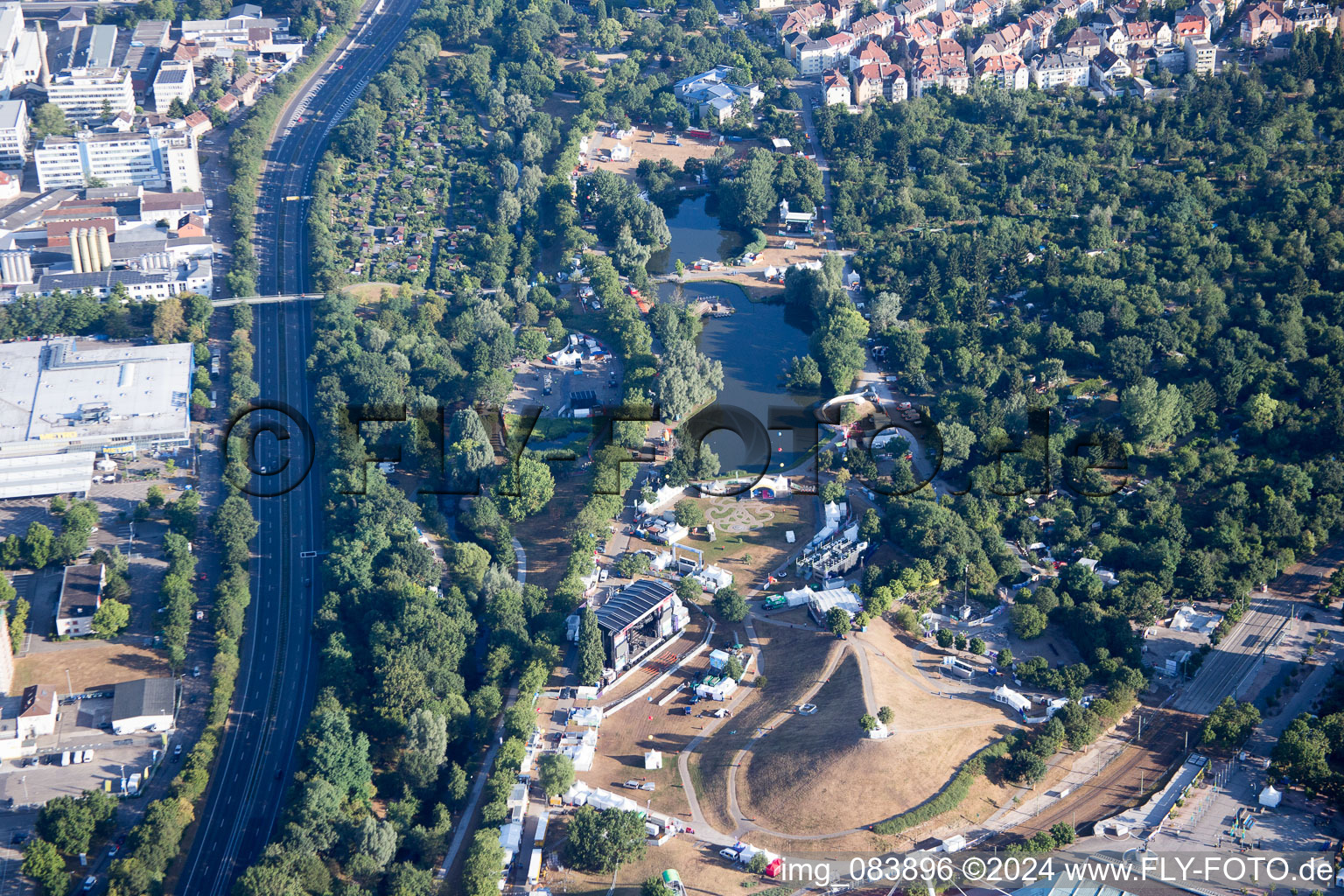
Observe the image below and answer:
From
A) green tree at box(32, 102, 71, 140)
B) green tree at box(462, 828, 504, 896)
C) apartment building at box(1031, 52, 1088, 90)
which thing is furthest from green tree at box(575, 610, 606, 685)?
apartment building at box(1031, 52, 1088, 90)

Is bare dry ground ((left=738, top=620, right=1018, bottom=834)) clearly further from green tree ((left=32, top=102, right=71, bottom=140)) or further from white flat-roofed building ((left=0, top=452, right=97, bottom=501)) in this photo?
green tree ((left=32, top=102, right=71, bottom=140))

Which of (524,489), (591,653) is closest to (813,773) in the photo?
(591,653)

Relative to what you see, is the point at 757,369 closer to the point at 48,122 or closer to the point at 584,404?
the point at 584,404

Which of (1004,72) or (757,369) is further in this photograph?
(1004,72)

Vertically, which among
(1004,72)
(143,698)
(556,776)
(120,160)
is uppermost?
(1004,72)

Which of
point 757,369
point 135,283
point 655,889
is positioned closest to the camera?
point 655,889

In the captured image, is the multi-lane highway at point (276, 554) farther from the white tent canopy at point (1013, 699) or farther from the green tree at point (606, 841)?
the white tent canopy at point (1013, 699)

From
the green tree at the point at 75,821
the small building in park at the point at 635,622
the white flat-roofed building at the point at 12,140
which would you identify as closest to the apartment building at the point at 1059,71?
the small building in park at the point at 635,622

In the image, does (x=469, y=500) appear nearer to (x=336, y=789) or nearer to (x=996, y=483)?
(x=336, y=789)
